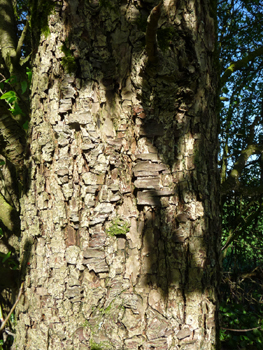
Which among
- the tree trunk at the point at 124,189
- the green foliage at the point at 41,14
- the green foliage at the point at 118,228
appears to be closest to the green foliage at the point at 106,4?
the tree trunk at the point at 124,189

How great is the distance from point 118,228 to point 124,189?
0.54ft

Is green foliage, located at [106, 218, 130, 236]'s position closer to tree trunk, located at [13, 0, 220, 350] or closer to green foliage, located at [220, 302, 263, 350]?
tree trunk, located at [13, 0, 220, 350]

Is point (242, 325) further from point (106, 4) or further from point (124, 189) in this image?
point (106, 4)

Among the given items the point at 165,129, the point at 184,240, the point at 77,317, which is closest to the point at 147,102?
the point at 165,129

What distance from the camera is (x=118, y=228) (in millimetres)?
1177

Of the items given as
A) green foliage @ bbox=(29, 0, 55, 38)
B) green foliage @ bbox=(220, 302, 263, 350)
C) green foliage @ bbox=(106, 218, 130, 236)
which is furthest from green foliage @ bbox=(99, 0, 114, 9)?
green foliage @ bbox=(220, 302, 263, 350)

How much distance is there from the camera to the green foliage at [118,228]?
Answer: 1174mm

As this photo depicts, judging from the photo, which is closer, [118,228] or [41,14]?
[118,228]

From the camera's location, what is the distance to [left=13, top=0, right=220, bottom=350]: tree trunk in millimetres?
1152

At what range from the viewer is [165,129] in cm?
122

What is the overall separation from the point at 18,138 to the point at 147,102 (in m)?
1.02

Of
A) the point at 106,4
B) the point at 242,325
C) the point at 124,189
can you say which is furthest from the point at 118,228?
the point at 242,325

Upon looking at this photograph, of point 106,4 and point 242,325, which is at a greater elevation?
point 106,4

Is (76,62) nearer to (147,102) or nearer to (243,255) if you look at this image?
(147,102)
